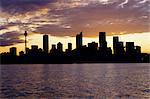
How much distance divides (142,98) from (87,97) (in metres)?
7.93

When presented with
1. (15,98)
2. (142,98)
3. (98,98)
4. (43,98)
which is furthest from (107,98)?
(15,98)

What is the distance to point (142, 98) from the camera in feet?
178

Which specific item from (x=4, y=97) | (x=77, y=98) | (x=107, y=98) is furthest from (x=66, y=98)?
(x=4, y=97)

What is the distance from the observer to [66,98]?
54.4 meters

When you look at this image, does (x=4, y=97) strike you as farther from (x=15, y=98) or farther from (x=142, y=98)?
(x=142, y=98)

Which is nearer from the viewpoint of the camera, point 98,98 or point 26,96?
point 98,98

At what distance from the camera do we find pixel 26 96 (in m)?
57.5

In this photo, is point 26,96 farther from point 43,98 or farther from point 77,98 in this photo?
point 77,98

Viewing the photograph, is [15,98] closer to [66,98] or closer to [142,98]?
[66,98]

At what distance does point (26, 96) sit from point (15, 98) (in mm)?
2553

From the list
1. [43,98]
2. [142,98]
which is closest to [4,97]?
[43,98]

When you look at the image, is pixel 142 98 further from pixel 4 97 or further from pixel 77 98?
pixel 4 97

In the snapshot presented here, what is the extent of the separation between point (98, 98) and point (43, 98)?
25.9 feet

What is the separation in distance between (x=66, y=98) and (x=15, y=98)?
746 centimetres
